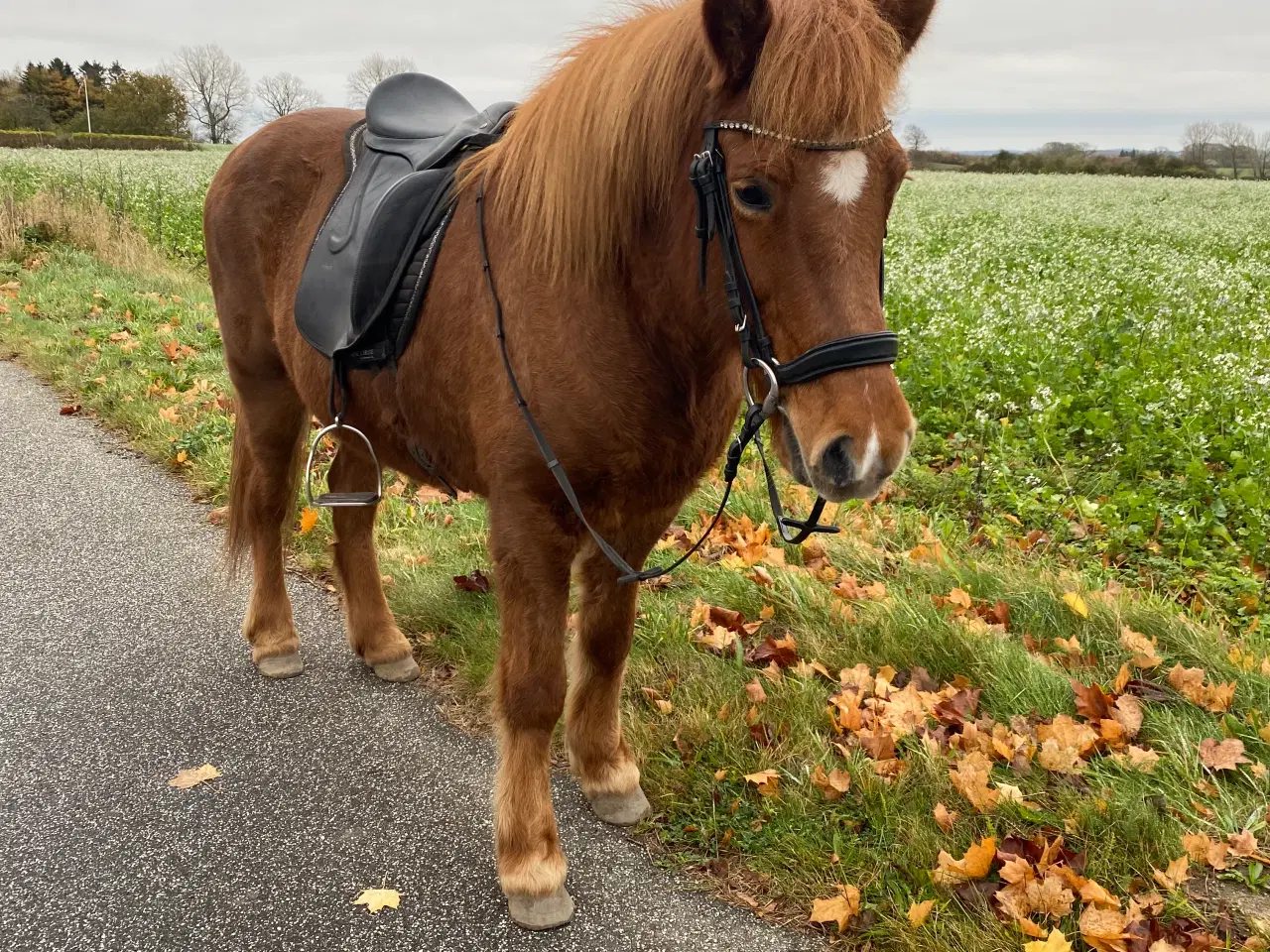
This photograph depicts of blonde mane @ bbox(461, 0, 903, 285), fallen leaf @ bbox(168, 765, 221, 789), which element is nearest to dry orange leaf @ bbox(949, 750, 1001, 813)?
blonde mane @ bbox(461, 0, 903, 285)

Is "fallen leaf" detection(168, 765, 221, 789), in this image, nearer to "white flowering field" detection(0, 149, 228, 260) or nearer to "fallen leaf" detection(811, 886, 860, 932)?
"fallen leaf" detection(811, 886, 860, 932)

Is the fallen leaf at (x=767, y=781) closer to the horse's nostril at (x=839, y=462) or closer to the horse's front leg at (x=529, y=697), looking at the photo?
the horse's front leg at (x=529, y=697)

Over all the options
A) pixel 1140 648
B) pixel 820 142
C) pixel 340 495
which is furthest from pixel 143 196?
pixel 1140 648

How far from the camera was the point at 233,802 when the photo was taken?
276cm

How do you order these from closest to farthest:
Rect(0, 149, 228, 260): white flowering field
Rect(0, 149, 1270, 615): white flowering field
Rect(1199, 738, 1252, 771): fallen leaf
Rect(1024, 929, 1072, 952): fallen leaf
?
Rect(1024, 929, 1072, 952): fallen leaf
Rect(1199, 738, 1252, 771): fallen leaf
Rect(0, 149, 1270, 615): white flowering field
Rect(0, 149, 228, 260): white flowering field

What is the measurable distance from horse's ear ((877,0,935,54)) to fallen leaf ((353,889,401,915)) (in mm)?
2458

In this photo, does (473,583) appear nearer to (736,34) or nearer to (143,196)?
(736,34)

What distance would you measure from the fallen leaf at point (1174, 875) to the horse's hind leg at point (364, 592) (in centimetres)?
254

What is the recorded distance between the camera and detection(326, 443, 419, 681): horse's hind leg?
3432 millimetres

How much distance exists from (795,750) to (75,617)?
10.4 ft

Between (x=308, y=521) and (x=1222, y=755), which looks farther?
(x=308, y=521)

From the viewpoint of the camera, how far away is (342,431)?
3.02 metres

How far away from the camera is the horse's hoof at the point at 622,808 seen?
2.66 metres

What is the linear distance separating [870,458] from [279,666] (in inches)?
109
